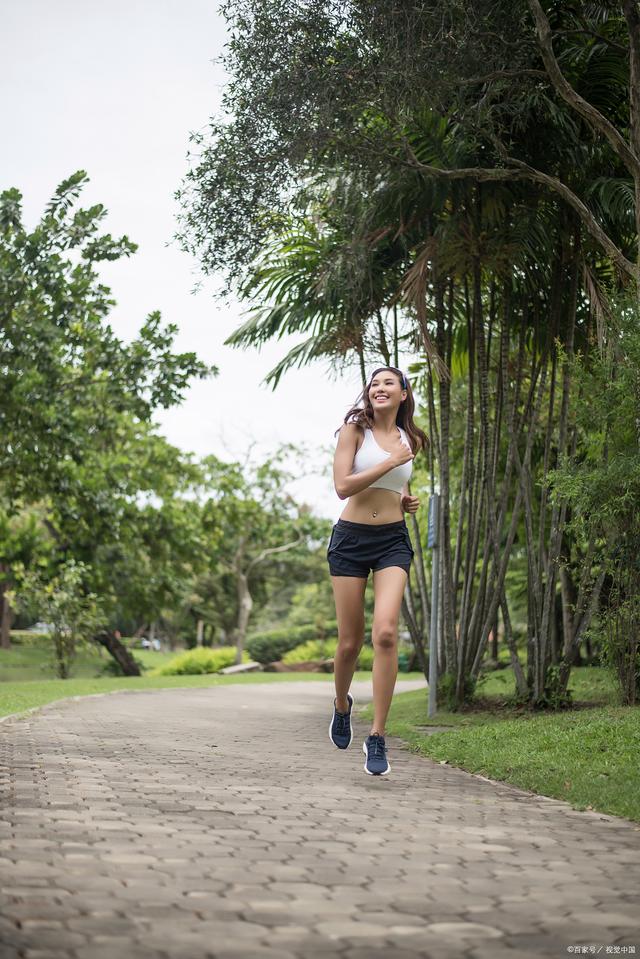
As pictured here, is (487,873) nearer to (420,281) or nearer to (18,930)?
(18,930)

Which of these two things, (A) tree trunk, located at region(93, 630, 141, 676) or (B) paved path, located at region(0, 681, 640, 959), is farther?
(A) tree trunk, located at region(93, 630, 141, 676)

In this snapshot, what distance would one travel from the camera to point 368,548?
19.0 feet

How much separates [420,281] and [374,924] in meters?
7.81

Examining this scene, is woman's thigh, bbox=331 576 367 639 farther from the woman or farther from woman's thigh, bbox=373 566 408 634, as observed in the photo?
woman's thigh, bbox=373 566 408 634

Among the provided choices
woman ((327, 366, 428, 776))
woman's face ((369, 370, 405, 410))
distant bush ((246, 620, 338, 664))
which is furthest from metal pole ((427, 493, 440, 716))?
distant bush ((246, 620, 338, 664))

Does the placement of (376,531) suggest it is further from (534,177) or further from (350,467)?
(534,177)

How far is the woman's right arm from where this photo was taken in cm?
557

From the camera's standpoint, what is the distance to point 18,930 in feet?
8.58

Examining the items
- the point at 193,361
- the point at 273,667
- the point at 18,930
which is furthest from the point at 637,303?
the point at 273,667

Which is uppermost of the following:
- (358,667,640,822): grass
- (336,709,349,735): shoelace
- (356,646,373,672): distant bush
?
(336,709,349,735): shoelace

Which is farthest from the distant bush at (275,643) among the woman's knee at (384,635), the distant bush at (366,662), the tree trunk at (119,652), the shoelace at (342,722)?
the woman's knee at (384,635)

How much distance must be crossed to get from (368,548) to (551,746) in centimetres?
237

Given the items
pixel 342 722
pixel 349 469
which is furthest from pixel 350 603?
pixel 342 722

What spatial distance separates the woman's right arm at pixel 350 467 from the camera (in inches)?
219
